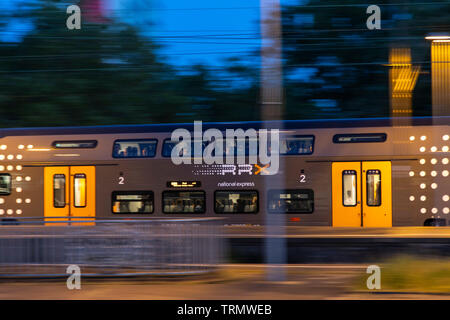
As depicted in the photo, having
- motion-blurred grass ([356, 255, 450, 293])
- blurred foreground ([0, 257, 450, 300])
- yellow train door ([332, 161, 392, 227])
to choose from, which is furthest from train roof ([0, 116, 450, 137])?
motion-blurred grass ([356, 255, 450, 293])

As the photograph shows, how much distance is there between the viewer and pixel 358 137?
59.5 ft

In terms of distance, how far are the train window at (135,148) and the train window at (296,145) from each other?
3.79m

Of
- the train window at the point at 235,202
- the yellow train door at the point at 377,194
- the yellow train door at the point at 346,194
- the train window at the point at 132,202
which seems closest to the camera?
the yellow train door at the point at 377,194

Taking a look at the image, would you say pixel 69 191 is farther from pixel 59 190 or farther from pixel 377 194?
pixel 377 194

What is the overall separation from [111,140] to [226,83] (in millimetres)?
6984

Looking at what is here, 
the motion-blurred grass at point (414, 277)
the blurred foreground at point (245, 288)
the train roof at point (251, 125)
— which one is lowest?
the blurred foreground at point (245, 288)

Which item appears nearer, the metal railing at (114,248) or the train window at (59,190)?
the metal railing at (114,248)

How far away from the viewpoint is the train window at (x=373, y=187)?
1803 cm

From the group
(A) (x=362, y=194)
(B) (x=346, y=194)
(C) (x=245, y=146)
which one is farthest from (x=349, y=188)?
(C) (x=245, y=146)

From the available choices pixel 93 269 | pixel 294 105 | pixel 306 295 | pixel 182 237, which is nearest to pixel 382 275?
pixel 306 295

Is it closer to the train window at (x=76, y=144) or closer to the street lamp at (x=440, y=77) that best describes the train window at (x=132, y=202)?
the train window at (x=76, y=144)

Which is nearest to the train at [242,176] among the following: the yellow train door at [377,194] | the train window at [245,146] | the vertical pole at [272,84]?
the yellow train door at [377,194]

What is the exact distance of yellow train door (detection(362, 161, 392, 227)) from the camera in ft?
59.0

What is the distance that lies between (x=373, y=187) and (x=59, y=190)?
369 inches
